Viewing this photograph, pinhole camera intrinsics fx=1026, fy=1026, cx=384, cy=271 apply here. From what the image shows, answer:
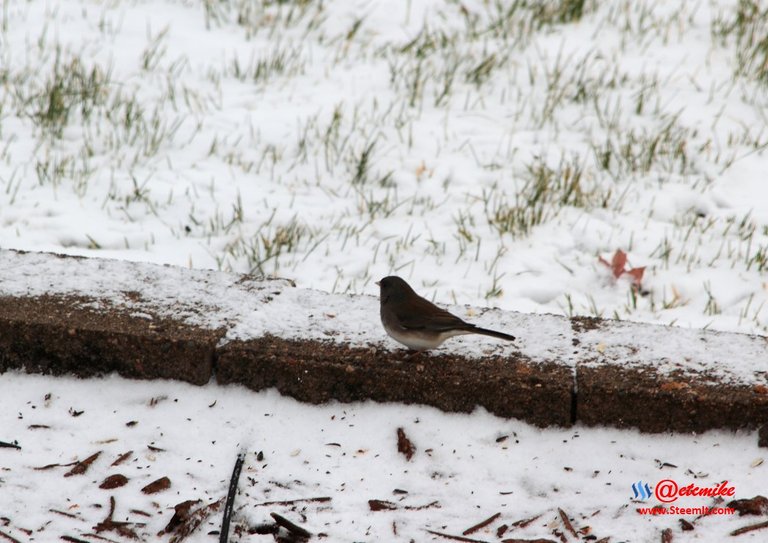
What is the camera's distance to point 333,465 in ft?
8.52

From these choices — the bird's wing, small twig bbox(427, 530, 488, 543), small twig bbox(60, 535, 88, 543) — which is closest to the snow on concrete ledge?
the bird's wing

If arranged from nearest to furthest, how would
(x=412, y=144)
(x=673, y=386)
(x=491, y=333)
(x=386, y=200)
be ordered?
(x=673, y=386) → (x=491, y=333) → (x=386, y=200) → (x=412, y=144)


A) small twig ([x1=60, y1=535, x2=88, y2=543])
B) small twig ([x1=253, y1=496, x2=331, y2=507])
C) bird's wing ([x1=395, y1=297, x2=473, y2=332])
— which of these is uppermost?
bird's wing ([x1=395, y1=297, x2=473, y2=332])

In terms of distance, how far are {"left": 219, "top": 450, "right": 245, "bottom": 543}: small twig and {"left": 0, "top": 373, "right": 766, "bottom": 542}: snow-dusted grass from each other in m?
0.03

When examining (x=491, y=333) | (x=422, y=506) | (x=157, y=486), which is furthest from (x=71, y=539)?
(x=491, y=333)

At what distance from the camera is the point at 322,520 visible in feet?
7.79

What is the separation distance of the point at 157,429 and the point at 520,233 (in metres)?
2.10

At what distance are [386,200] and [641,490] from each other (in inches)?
88.6

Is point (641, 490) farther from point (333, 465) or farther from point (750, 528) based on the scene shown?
point (333, 465)

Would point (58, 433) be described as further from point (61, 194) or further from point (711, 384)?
point (61, 194)

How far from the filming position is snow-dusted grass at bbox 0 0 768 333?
4.15 m

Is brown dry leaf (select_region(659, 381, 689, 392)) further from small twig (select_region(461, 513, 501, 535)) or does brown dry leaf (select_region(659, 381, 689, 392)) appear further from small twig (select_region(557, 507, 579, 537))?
small twig (select_region(461, 513, 501, 535))

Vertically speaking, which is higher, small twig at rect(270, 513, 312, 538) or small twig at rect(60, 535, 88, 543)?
small twig at rect(270, 513, 312, 538)

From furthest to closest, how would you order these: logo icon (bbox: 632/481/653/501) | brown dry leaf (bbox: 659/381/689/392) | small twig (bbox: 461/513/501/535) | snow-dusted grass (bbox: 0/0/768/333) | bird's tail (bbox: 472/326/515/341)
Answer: snow-dusted grass (bbox: 0/0/768/333) < bird's tail (bbox: 472/326/515/341) < brown dry leaf (bbox: 659/381/689/392) < logo icon (bbox: 632/481/653/501) < small twig (bbox: 461/513/501/535)
